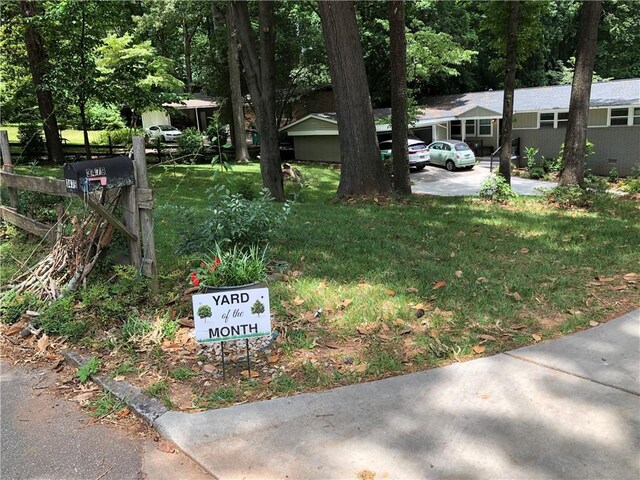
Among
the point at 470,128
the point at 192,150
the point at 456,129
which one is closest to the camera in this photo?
the point at 192,150

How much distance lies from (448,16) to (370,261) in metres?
33.1

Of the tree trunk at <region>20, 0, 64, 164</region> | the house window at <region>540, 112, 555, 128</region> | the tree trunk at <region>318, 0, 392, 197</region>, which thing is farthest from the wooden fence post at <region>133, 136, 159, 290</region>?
the house window at <region>540, 112, 555, 128</region>

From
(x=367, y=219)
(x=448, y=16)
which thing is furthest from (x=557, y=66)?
(x=367, y=219)

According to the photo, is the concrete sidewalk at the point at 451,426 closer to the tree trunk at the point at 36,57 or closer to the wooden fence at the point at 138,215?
the wooden fence at the point at 138,215

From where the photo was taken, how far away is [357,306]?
479cm

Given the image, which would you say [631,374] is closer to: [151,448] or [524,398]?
[524,398]

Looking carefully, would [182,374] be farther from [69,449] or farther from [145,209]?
[145,209]

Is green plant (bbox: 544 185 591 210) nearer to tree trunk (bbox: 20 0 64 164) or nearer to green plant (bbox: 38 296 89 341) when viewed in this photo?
green plant (bbox: 38 296 89 341)

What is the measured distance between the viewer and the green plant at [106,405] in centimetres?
353

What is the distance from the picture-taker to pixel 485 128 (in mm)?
35406

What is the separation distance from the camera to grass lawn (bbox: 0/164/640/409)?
393 cm

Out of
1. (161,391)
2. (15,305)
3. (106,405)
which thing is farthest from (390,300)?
(15,305)

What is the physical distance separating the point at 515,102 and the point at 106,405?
32519 millimetres

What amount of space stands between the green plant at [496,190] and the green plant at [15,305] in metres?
10.6
